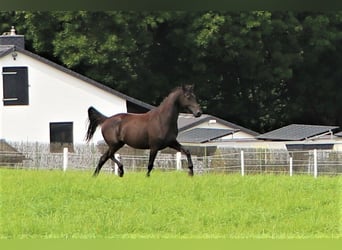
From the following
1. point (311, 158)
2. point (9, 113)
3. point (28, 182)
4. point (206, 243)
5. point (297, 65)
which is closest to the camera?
point (206, 243)

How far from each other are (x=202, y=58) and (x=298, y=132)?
2.48m

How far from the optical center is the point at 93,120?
7.37 meters

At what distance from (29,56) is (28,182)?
2061mm

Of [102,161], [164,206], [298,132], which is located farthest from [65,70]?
[298,132]

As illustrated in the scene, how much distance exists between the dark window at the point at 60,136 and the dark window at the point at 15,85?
1.49 ft

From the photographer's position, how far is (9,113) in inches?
280

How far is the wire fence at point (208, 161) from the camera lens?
25.9ft

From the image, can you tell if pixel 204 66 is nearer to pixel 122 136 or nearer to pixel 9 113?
pixel 122 136

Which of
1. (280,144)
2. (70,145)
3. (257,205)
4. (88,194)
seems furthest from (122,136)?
(280,144)

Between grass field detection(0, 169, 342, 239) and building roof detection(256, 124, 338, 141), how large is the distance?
287 cm

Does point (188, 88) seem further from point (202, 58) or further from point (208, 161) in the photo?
point (208, 161)

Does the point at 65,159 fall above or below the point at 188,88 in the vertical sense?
below

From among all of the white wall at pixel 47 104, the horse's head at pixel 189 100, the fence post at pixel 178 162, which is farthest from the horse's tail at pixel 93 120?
the fence post at pixel 178 162

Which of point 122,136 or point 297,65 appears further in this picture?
point 297,65
